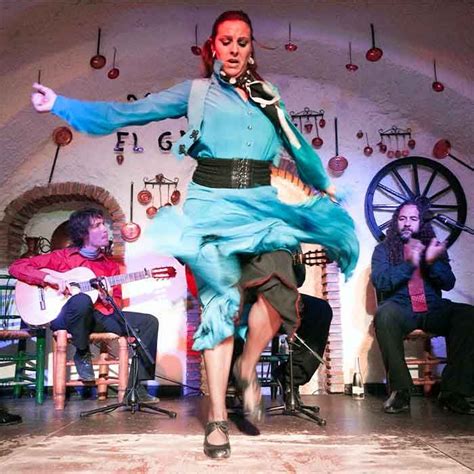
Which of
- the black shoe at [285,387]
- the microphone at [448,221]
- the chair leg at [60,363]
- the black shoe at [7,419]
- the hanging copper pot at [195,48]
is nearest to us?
the black shoe at [7,419]

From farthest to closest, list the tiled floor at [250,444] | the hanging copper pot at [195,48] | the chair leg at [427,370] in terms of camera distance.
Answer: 1. the hanging copper pot at [195,48]
2. the chair leg at [427,370]
3. the tiled floor at [250,444]

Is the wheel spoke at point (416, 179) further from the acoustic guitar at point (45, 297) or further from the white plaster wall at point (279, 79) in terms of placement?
the acoustic guitar at point (45, 297)

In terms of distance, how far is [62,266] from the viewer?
4145mm

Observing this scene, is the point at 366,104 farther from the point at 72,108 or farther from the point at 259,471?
the point at 259,471

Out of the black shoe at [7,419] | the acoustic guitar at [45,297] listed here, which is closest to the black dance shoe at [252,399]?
the black shoe at [7,419]

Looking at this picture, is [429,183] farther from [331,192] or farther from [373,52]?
[331,192]

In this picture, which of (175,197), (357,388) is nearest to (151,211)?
(175,197)

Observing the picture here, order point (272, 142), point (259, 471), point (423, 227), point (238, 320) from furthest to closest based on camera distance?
1. point (423, 227)
2. point (272, 142)
3. point (238, 320)
4. point (259, 471)

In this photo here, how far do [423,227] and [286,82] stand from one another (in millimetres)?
1903

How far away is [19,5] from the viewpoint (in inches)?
157

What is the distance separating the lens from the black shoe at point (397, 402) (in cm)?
318

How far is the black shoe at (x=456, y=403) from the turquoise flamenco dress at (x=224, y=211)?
1655mm

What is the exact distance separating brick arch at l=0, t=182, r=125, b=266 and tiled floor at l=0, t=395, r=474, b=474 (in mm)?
2005

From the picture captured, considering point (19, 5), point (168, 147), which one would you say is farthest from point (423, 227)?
point (19, 5)
